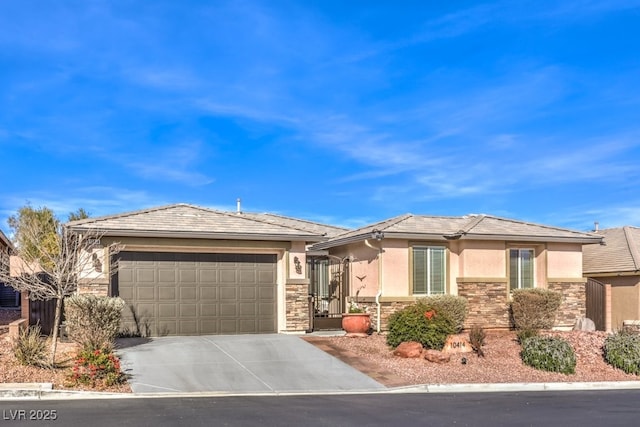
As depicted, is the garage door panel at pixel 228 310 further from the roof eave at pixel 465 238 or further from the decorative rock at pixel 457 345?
the decorative rock at pixel 457 345

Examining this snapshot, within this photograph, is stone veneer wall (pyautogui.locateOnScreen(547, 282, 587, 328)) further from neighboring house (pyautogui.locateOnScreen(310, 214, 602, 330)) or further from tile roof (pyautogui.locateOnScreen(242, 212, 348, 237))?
tile roof (pyautogui.locateOnScreen(242, 212, 348, 237))

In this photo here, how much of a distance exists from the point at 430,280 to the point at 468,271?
1234 millimetres

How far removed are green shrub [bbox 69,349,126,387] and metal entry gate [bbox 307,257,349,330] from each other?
32.9 ft

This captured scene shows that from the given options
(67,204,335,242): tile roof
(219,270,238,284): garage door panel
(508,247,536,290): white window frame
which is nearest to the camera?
(67,204,335,242): tile roof

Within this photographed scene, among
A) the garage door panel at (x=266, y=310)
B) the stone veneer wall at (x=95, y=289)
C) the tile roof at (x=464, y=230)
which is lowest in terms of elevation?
the garage door panel at (x=266, y=310)

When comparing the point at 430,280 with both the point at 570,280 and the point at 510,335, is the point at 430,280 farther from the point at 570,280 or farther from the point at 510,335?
the point at 570,280

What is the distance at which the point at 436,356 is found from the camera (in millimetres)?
16625

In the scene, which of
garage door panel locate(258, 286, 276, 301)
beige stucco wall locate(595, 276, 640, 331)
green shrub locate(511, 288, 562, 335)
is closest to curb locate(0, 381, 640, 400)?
green shrub locate(511, 288, 562, 335)

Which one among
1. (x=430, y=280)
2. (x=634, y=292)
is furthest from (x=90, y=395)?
(x=634, y=292)

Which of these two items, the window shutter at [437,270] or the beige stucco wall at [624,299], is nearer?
the window shutter at [437,270]

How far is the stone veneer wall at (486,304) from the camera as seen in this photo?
2125 centimetres

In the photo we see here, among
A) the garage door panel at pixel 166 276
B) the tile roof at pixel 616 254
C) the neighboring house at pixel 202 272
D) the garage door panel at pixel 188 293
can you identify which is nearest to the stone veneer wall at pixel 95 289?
the neighboring house at pixel 202 272

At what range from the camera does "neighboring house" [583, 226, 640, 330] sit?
78.8 feet

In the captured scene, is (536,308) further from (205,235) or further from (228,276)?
(205,235)
